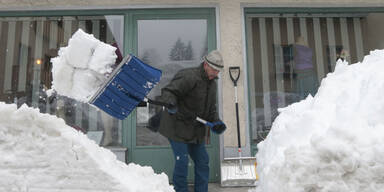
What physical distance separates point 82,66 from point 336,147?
2239 mm

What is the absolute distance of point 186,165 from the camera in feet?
11.9

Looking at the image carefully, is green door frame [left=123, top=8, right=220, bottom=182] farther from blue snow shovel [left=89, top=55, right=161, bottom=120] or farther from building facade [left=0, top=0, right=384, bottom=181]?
blue snow shovel [left=89, top=55, right=161, bottom=120]

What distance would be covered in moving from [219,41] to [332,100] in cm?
353

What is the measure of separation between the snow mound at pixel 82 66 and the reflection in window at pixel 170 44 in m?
2.23

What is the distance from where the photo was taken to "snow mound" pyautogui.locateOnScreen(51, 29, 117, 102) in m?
2.85

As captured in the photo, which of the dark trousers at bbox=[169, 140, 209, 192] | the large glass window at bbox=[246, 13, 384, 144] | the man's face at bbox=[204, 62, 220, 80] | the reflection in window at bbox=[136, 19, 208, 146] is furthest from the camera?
the large glass window at bbox=[246, 13, 384, 144]

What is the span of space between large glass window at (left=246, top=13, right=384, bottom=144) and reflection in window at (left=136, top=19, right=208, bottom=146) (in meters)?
0.87

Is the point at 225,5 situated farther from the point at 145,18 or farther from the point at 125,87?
the point at 125,87

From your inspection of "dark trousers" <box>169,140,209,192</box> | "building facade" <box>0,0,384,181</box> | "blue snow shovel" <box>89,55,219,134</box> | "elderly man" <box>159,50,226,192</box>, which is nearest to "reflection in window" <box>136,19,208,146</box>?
"building facade" <box>0,0,384,181</box>

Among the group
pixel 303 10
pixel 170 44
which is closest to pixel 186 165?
pixel 170 44

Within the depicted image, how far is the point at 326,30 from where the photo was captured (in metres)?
5.79

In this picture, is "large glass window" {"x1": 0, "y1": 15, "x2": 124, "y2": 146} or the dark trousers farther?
"large glass window" {"x1": 0, "y1": 15, "x2": 124, "y2": 146}

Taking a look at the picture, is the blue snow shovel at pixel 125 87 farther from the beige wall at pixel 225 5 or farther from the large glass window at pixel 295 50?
the large glass window at pixel 295 50

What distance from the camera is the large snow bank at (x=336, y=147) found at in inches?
54.8
